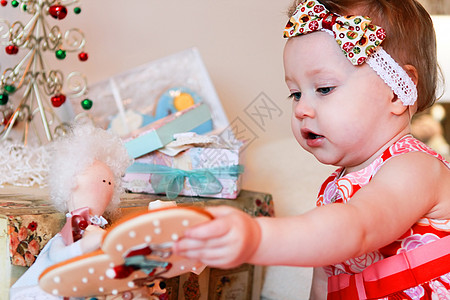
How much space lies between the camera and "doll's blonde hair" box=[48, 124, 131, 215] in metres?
0.89

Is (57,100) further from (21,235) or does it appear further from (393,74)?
(393,74)

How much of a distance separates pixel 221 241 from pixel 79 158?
455mm

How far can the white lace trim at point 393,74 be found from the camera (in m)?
0.86

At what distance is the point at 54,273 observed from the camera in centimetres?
60

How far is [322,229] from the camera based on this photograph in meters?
0.59

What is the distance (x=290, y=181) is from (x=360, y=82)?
0.88 metres

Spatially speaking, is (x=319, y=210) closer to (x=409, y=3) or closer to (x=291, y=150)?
(x=409, y=3)

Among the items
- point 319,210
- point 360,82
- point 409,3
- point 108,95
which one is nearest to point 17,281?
point 319,210

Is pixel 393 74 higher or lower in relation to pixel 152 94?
higher

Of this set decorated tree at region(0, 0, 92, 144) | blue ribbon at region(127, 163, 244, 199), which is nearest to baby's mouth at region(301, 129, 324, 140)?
blue ribbon at region(127, 163, 244, 199)

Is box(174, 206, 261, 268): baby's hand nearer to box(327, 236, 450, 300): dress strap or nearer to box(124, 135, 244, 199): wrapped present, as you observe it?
box(327, 236, 450, 300): dress strap

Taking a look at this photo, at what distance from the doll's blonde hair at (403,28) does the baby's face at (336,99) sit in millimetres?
67

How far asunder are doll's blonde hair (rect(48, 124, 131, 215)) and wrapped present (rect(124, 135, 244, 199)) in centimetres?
36

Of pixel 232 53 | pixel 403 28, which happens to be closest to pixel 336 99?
pixel 403 28
